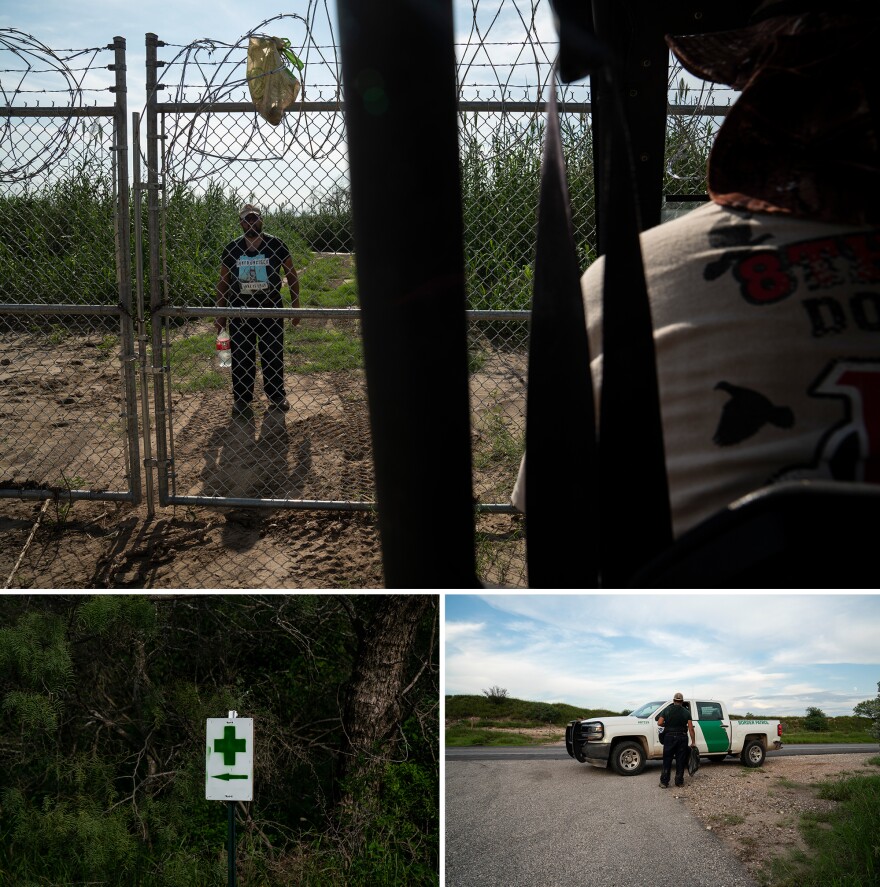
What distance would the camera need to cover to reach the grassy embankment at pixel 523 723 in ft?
4.08

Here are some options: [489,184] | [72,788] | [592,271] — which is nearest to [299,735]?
[72,788]

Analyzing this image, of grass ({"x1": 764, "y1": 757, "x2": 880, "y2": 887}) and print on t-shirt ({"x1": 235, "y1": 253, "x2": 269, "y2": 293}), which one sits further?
print on t-shirt ({"x1": 235, "y1": 253, "x2": 269, "y2": 293})

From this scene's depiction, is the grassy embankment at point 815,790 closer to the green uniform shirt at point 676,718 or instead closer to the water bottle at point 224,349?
the green uniform shirt at point 676,718

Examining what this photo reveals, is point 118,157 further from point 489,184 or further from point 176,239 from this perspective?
point 489,184

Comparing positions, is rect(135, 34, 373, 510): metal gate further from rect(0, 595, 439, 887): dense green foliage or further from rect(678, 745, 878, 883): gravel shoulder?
rect(678, 745, 878, 883): gravel shoulder

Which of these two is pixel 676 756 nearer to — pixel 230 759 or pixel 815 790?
pixel 815 790

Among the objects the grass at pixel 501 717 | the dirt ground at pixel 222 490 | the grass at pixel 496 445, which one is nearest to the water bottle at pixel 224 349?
the dirt ground at pixel 222 490

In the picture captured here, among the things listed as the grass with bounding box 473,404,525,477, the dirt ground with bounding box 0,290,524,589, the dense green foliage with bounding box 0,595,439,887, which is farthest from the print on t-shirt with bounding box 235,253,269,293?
the dense green foliage with bounding box 0,595,439,887

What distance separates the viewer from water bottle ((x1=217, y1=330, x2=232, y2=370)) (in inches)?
285

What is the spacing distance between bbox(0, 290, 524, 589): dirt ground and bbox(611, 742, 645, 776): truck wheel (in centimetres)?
406

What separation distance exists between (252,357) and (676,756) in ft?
20.3

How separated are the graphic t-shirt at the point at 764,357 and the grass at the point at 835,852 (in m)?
1.47

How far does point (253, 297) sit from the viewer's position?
21.6 ft

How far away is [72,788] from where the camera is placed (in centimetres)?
742
